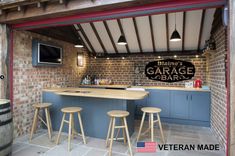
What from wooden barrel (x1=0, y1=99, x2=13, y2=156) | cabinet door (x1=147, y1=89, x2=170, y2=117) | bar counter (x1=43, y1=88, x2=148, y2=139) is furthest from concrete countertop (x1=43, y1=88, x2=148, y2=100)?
cabinet door (x1=147, y1=89, x2=170, y2=117)

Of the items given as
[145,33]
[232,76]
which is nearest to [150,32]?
[145,33]

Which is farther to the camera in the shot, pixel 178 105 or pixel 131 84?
pixel 131 84

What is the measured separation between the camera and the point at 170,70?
5711mm

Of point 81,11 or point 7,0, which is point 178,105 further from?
point 7,0

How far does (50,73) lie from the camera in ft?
14.8

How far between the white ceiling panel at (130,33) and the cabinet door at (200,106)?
231cm

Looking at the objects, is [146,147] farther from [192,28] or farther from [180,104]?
[192,28]

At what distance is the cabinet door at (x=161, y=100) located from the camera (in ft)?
16.2

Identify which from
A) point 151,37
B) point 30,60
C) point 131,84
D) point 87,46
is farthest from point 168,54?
point 30,60

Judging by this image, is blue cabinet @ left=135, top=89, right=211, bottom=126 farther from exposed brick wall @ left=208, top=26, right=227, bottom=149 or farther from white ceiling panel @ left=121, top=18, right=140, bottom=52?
white ceiling panel @ left=121, top=18, right=140, bottom=52

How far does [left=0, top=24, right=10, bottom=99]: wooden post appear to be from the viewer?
3201 mm

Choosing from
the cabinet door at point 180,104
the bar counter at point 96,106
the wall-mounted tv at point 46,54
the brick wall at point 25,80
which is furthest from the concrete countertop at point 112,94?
the cabinet door at point 180,104

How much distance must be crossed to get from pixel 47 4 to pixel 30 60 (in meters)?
1.69

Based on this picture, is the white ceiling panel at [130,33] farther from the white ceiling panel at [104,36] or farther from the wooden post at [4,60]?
the wooden post at [4,60]
